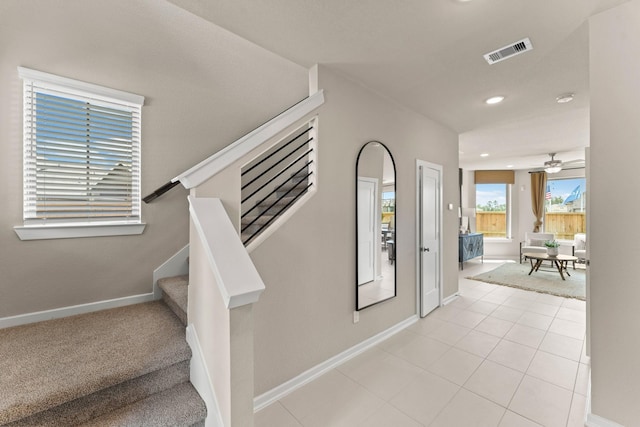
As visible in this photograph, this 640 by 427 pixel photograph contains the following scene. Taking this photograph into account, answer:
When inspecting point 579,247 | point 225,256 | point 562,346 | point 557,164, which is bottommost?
point 562,346

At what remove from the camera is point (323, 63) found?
230cm

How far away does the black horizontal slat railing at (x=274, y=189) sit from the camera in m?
2.13

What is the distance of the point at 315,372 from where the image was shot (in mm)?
2277

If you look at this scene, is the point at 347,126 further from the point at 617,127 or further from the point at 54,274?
the point at 54,274

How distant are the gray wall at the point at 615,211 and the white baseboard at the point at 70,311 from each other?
11.5 feet

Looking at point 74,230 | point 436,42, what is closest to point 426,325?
point 436,42

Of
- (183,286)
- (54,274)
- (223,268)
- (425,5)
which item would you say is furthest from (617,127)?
(54,274)

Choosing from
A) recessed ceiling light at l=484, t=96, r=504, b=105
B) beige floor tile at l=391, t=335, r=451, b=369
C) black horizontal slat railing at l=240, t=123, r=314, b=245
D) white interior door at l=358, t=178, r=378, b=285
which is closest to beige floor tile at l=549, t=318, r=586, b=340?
beige floor tile at l=391, t=335, r=451, b=369

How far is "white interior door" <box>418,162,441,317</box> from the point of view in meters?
3.46

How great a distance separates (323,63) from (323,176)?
967 mm

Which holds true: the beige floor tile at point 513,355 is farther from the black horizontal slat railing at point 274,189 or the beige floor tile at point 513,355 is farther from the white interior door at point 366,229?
the black horizontal slat railing at point 274,189

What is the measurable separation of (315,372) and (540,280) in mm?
5468

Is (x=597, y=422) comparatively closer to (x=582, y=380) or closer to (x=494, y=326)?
(x=582, y=380)

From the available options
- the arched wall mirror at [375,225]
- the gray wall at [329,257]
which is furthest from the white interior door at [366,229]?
the gray wall at [329,257]
